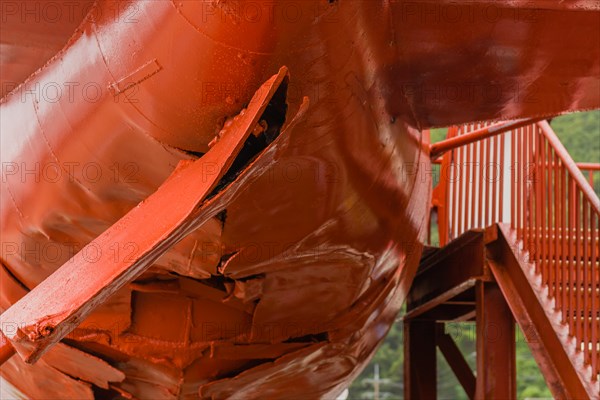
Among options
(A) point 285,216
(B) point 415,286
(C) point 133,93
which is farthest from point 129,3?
(B) point 415,286

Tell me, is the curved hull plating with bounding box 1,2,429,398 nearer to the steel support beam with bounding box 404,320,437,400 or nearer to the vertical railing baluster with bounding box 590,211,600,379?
the vertical railing baluster with bounding box 590,211,600,379

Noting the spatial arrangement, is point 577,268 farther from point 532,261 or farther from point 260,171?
point 260,171

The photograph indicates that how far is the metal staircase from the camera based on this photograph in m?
4.98

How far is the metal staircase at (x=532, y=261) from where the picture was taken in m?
4.98

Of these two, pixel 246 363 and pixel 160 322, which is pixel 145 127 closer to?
pixel 160 322

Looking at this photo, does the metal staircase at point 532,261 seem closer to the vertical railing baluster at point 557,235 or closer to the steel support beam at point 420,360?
the vertical railing baluster at point 557,235

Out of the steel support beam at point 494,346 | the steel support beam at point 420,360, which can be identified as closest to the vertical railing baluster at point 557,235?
the steel support beam at point 494,346

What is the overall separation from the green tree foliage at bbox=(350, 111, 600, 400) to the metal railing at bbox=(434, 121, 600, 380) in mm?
17854

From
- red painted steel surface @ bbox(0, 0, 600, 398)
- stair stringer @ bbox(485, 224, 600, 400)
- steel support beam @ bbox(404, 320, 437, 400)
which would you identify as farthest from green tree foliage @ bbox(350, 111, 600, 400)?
red painted steel surface @ bbox(0, 0, 600, 398)

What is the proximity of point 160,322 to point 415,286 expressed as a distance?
3.88 m

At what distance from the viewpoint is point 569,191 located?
5.46 m

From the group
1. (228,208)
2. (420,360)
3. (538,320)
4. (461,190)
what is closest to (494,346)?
(538,320)

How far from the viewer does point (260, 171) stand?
2496 mm

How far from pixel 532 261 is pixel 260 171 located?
3262mm
